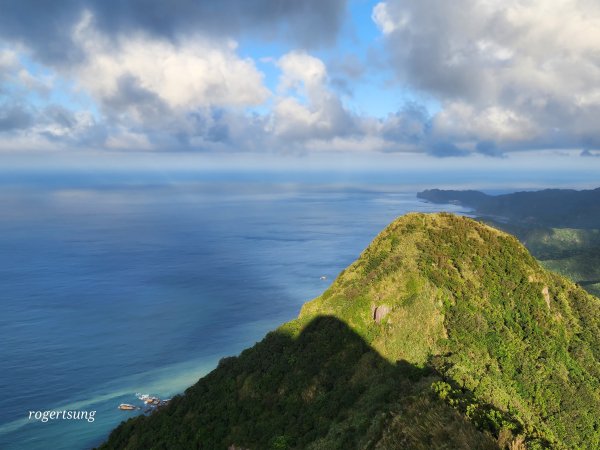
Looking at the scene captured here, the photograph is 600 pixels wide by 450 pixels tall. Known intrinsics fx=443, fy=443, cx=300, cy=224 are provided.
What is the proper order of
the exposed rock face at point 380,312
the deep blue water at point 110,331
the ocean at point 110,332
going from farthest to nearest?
the deep blue water at point 110,331, the ocean at point 110,332, the exposed rock face at point 380,312

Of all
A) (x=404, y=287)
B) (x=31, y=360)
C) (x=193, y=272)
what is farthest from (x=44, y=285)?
(x=404, y=287)

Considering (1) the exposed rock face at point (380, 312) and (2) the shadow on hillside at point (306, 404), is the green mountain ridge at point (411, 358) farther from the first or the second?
(1) the exposed rock face at point (380, 312)

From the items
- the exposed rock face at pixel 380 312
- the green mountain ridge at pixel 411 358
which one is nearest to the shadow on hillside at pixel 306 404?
the green mountain ridge at pixel 411 358

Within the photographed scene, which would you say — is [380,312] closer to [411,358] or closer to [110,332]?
[411,358]

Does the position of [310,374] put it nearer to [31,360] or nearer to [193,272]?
[31,360]

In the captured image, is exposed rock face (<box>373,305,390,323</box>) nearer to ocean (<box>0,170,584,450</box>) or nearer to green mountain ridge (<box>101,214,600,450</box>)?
green mountain ridge (<box>101,214,600,450</box>)
